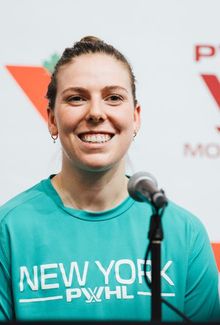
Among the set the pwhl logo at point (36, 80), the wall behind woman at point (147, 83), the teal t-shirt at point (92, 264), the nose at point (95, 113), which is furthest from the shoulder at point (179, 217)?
the pwhl logo at point (36, 80)

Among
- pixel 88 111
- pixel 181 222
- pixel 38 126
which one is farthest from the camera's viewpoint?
pixel 38 126

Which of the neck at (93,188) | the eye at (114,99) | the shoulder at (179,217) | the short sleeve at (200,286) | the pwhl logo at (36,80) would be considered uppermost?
the pwhl logo at (36,80)

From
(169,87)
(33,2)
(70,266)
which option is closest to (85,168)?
(70,266)

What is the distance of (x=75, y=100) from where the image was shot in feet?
5.41

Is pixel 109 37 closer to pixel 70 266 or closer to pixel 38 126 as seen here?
pixel 38 126

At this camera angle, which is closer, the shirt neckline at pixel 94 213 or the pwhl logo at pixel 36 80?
the shirt neckline at pixel 94 213

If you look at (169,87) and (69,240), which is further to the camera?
(169,87)

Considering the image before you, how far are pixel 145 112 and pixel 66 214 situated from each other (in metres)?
0.52

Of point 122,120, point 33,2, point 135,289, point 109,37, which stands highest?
point 33,2

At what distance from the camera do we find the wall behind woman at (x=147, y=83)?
1990 mm

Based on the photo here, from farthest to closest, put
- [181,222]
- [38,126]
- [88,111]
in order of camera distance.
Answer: [38,126] < [181,222] < [88,111]

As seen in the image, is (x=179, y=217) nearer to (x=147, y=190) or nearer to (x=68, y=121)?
(x=68, y=121)

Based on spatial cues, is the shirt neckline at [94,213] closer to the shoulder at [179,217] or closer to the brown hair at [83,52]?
the shoulder at [179,217]

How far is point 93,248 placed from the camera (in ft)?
5.41
